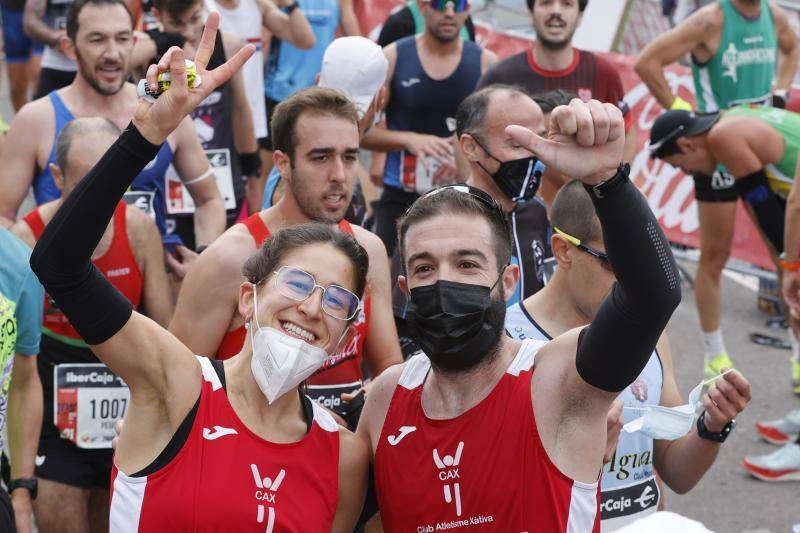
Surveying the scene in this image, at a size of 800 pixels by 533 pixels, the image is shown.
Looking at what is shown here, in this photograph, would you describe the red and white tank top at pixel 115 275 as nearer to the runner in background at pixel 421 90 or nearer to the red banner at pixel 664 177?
the runner in background at pixel 421 90

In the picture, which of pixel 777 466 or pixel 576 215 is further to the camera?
pixel 777 466

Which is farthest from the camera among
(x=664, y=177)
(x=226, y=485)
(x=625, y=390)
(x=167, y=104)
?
(x=664, y=177)

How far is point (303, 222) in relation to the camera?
446cm

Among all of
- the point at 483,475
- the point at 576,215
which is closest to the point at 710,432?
the point at 576,215

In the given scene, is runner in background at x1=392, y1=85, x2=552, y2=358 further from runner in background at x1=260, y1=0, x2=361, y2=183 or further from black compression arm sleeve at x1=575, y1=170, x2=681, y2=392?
runner in background at x1=260, y1=0, x2=361, y2=183

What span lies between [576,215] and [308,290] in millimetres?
1138

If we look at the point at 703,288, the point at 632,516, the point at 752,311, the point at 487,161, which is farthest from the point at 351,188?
the point at 752,311

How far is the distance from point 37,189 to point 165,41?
159cm

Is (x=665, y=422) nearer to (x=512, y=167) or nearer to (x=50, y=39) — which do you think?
(x=512, y=167)

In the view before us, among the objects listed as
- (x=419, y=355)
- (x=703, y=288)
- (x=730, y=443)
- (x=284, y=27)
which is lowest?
(x=730, y=443)

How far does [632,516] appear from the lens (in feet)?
12.5

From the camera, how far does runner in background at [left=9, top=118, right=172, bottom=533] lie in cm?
466

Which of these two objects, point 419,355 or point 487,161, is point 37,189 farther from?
point 419,355

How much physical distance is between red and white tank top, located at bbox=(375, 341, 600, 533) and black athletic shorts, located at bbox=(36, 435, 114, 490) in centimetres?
202
